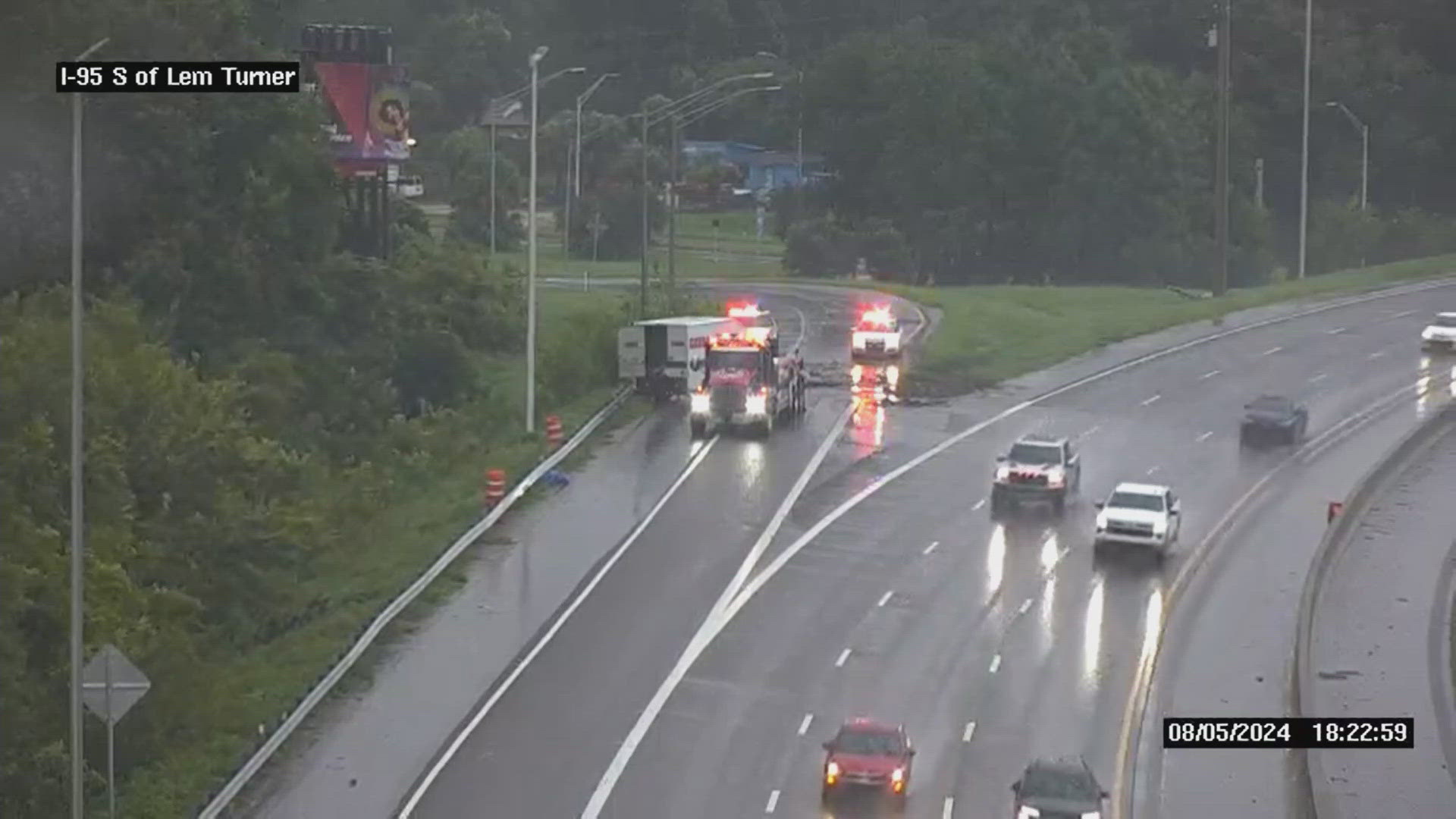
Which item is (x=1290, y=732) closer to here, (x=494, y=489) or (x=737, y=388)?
(x=494, y=489)

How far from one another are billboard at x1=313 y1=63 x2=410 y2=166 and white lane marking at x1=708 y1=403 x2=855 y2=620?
21289 millimetres

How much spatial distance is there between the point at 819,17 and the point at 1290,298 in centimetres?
7756

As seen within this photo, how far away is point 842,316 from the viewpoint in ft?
297

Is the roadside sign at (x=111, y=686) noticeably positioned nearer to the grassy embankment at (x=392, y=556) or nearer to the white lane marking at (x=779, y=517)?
the grassy embankment at (x=392, y=556)

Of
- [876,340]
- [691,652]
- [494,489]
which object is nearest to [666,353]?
[876,340]

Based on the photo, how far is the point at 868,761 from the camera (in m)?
33.3

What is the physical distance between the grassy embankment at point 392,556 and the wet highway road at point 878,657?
3659mm

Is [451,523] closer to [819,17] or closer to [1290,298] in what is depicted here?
[1290,298]

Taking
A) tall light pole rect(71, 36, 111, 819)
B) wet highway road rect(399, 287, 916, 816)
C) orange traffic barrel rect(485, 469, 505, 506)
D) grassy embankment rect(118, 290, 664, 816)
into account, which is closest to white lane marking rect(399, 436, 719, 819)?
wet highway road rect(399, 287, 916, 816)

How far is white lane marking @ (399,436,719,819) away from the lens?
34969mm

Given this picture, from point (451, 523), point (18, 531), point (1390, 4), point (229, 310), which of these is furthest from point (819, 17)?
point (18, 531)

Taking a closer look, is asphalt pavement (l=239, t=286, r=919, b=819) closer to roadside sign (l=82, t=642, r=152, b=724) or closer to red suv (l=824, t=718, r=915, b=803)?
red suv (l=824, t=718, r=915, b=803)

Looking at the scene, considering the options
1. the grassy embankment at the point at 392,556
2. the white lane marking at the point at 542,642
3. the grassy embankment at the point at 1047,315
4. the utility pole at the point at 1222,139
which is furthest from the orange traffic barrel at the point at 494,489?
the utility pole at the point at 1222,139

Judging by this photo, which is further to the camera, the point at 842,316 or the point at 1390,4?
the point at 1390,4
